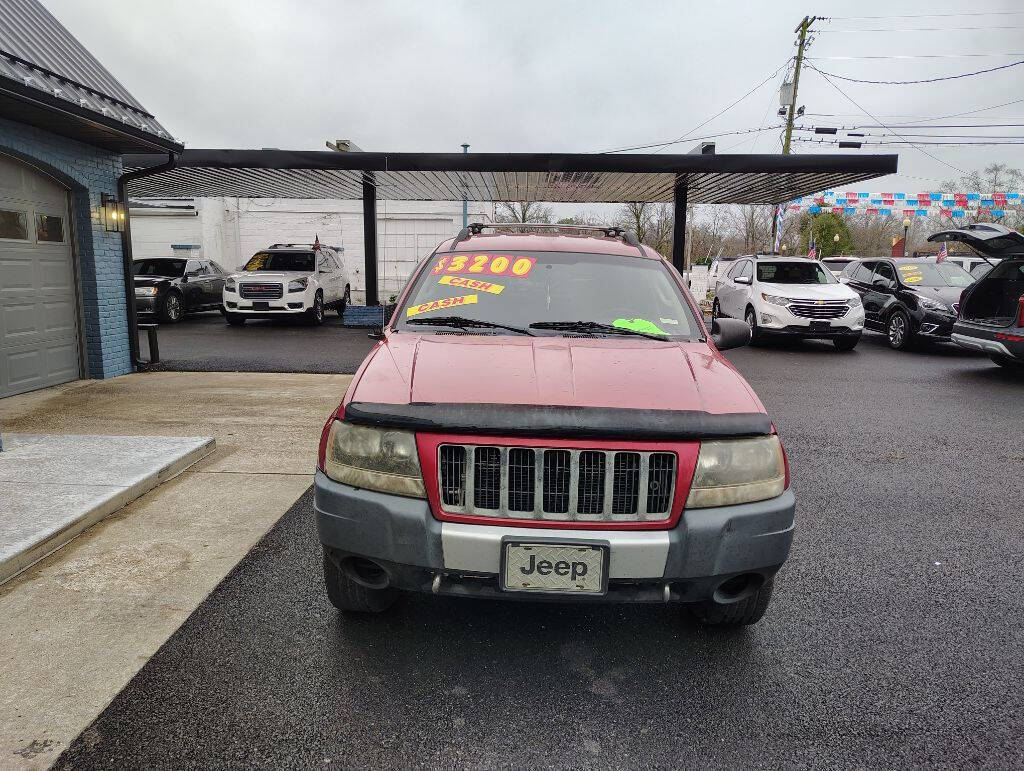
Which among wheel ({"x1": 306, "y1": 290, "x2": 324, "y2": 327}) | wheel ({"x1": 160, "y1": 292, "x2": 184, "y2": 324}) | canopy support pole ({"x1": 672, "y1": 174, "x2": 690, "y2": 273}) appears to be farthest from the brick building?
canopy support pole ({"x1": 672, "y1": 174, "x2": 690, "y2": 273})

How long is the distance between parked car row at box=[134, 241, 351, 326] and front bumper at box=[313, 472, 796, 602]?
13.9 metres

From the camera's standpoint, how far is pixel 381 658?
2660mm

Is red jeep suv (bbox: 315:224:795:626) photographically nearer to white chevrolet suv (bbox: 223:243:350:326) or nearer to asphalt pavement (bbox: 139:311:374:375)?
asphalt pavement (bbox: 139:311:374:375)

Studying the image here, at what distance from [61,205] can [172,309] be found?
868cm

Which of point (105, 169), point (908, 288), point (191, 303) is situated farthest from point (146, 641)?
point (191, 303)

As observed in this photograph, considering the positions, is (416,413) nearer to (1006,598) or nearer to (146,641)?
(146,641)

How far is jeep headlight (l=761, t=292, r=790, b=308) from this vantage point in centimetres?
1248

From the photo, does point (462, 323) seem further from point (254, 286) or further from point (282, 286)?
point (254, 286)

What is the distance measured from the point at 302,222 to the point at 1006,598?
28.0 meters

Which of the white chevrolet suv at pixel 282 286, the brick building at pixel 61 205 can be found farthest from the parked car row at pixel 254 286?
the brick building at pixel 61 205

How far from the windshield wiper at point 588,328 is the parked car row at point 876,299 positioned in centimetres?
856

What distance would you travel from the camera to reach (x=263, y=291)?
50.0 feet

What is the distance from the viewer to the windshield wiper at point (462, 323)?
3.29m

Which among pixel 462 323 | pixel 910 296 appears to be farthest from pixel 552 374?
pixel 910 296
